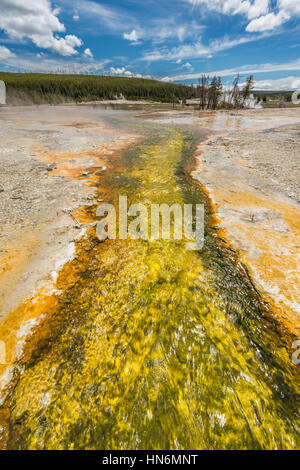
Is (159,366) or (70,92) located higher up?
(70,92)

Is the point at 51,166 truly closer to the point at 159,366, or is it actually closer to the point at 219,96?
the point at 159,366

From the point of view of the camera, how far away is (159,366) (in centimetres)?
336

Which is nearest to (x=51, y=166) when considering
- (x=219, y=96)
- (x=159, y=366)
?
(x=159, y=366)

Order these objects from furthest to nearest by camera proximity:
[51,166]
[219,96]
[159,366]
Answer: [219,96] → [51,166] → [159,366]

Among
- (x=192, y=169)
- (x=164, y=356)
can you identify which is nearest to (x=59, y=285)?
(x=164, y=356)

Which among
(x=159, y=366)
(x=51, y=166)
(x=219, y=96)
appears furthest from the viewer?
(x=219, y=96)

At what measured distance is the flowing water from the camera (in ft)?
9.14

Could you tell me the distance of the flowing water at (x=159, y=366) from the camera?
2.79 metres

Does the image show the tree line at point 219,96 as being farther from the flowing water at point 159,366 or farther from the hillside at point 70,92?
the flowing water at point 159,366

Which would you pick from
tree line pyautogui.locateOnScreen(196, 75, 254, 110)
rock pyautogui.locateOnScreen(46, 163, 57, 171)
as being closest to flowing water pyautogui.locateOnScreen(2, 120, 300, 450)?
rock pyautogui.locateOnScreen(46, 163, 57, 171)

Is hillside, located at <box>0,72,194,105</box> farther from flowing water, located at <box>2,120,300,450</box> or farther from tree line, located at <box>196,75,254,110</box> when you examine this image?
flowing water, located at <box>2,120,300,450</box>

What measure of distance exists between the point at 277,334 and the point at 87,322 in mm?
3606

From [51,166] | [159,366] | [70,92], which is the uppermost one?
[70,92]

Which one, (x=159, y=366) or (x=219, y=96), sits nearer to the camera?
(x=159, y=366)
